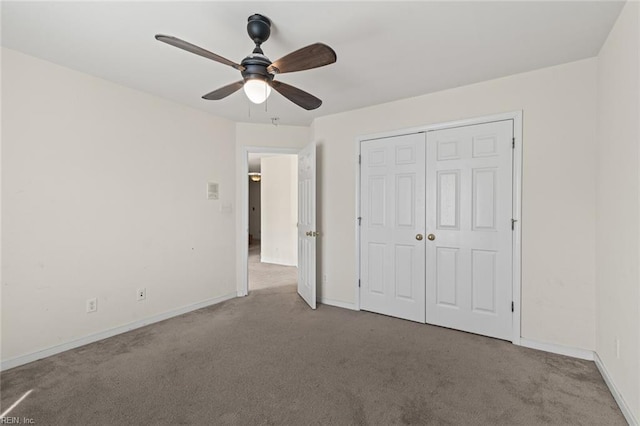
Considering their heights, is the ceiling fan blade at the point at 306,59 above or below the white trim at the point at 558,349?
above

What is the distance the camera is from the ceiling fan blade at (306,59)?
5.28 feet

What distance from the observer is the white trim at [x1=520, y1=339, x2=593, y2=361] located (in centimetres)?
251

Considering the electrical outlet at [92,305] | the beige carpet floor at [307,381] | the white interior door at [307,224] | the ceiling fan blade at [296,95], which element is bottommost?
the beige carpet floor at [307,381]

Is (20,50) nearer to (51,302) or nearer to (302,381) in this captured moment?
(51,302)

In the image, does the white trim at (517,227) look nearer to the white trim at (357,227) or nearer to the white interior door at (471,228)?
the white interior door at (471,228)

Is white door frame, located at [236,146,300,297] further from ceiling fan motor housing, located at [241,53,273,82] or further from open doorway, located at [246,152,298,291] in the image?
ceiling fan motor housing, located at [241,53,273,82]

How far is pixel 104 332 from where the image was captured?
114 inches

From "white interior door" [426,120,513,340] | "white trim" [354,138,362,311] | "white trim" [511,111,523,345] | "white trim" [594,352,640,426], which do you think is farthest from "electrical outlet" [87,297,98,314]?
"white trim" [594,352,640,426]

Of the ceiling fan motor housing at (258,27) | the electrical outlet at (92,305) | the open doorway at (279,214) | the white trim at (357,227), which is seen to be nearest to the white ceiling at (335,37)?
the ceiling fan motor housing at (258,27)

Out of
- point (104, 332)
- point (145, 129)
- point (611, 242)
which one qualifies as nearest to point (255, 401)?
point (104, 332)

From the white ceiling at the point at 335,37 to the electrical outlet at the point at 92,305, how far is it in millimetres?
2074

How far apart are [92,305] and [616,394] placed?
13.6 feet

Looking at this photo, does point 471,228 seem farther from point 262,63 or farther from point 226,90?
point 226,90

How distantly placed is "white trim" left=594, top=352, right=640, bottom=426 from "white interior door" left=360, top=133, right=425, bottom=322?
4.65ft
